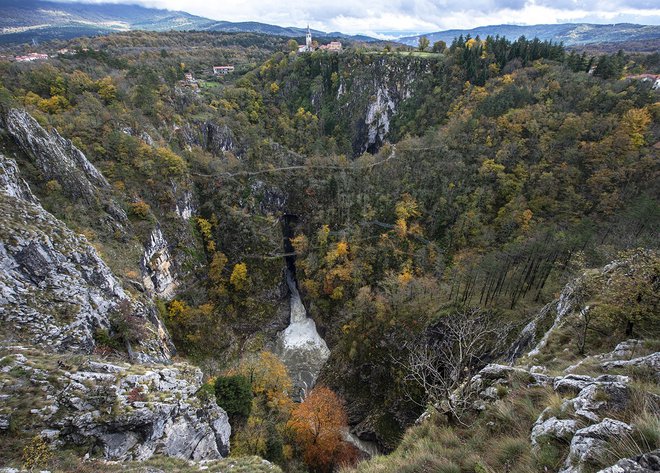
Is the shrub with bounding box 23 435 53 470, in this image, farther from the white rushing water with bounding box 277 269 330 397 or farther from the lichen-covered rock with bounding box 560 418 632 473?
the white rushing water with bounding box 277 269 330 397

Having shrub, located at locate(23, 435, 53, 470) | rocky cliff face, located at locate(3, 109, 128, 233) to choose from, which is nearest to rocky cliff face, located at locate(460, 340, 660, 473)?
shrub, located at locate(23, 435, 53, 470)

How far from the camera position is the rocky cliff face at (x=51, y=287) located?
1944 cm

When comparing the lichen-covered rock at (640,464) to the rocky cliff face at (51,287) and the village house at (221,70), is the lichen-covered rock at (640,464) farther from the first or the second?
the village house at (221,70)

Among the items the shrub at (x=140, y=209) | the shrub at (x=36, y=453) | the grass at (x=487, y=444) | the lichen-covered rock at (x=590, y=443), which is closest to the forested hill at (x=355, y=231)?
the grass at (x=487, y=444)

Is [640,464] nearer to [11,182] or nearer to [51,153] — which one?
Result: [11,182]

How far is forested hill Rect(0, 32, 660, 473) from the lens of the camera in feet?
57.8

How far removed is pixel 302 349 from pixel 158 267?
24851mm

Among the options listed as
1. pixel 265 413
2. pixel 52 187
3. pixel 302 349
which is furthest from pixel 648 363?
pixel 52 187

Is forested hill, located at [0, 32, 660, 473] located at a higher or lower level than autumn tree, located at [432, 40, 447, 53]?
lower

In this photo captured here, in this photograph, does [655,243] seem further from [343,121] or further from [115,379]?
[343,121]

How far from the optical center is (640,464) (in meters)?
5.17

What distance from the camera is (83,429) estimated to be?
14.0 metres

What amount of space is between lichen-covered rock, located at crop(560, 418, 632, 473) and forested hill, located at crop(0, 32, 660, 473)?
144 centimetres

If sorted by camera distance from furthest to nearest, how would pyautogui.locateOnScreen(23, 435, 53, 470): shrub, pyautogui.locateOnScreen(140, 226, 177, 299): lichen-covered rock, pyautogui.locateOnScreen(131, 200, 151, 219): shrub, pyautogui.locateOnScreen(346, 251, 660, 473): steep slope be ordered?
1. pyautogui.locateOnScreen(131, 200, 151, 219): shrub
2. pyautogui.locateOnScreen(140, 226, 177, 299): lichen-covered rock
3. pyautogui.locateOnScreen(23, 435, 53, 470): shrub
4. pyautogui.locateOnScreen(346, 251, 660, 473): steep slope
